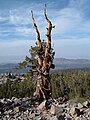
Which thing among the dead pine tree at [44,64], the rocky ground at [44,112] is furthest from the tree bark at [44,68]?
the rocky ground at [44,112]

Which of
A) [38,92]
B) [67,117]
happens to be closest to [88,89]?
[38,92]

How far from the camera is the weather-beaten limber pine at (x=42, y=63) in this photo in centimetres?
2564

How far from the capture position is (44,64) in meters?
25.7

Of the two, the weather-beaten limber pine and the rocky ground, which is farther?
the weather-beaten limber pine

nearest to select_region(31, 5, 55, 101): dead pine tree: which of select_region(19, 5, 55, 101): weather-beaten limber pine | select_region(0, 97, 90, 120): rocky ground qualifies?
select_region(19, 5, 55, 101): weather-beaten limber pine

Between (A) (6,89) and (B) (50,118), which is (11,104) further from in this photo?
(A) (6,89)

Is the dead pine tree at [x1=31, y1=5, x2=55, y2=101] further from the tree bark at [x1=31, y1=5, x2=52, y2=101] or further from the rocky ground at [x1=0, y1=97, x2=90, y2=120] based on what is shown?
the rocky ground at [x1=0, y1=97, x2=90, y2=120]

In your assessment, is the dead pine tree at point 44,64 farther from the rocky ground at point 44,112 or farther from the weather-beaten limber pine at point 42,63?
the rocky ground at point 44,112

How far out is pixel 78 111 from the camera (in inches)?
737

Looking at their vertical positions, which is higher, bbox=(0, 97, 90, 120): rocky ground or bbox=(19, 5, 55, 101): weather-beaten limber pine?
bbox=(19, 5, 55, 101): weather-beaten limber pine

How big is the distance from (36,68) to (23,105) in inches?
195

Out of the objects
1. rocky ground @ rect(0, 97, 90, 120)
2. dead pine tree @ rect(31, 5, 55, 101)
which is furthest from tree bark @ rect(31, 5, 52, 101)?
rocky ground @ rect(0, 97, 90, 120)

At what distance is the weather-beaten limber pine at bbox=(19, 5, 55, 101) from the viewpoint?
25.6 meters

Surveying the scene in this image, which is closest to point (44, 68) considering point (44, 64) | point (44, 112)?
point (44, 64)
